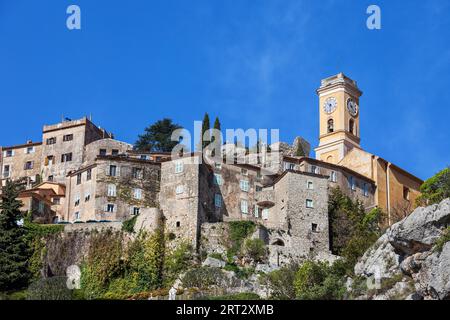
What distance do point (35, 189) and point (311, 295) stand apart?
3812cm

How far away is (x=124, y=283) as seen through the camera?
74.0m

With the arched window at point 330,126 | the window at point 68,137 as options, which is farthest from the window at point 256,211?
the window at point 68,137

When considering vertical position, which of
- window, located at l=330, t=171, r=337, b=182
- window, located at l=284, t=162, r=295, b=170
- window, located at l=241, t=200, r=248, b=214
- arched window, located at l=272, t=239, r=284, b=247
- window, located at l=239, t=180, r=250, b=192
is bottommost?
arched window, located at l=272, t=239, r=284, b=247

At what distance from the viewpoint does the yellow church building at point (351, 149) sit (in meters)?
92.0

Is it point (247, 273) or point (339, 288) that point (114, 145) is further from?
point (339, 288)

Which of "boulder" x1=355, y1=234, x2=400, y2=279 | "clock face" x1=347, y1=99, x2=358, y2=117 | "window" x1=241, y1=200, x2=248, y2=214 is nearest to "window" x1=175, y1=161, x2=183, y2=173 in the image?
"window" x1=241, y1=200, x2=248, y2=214

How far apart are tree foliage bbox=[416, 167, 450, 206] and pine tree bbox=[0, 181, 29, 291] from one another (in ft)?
105

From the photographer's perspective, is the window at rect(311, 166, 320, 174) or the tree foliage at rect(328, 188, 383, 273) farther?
the window at rect(311, 166, 320, 174)

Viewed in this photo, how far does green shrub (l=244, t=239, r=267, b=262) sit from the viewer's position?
76500 mm

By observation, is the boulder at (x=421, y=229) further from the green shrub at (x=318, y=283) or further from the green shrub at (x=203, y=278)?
the green shrub at (x=203, y=278)

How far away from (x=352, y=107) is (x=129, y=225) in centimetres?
3452

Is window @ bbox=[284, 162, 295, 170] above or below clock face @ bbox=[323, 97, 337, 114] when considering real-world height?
below

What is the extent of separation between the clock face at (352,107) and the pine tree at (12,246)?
38492mm

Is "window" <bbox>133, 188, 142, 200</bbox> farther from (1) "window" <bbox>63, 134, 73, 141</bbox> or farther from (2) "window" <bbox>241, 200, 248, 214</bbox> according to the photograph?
(1) "window" <bbox>63, 134, 73, 141</bbox>
